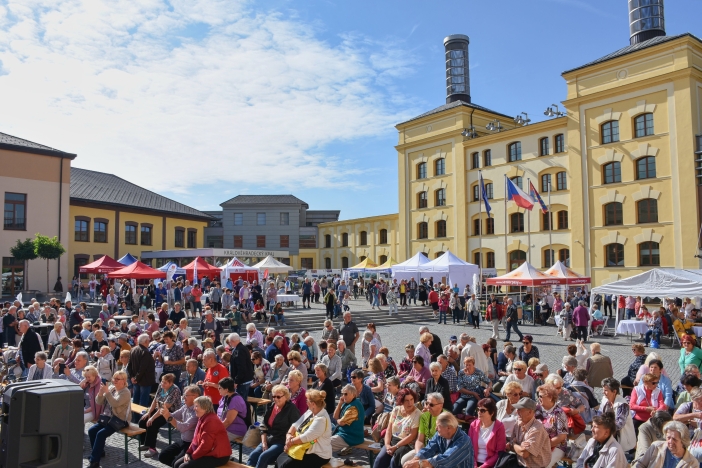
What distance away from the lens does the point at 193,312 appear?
24562 mm

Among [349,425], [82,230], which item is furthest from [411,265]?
[82,230]

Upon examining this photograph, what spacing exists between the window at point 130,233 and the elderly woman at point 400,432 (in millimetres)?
41550

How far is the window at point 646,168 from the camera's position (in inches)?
1235

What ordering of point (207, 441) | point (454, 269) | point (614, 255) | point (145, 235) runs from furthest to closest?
point (145, 235) → point (614, 255) → point (454, 269) → point (207, 441)

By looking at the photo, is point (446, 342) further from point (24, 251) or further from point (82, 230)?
point (82, 230)

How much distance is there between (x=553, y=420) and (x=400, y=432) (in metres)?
1.91

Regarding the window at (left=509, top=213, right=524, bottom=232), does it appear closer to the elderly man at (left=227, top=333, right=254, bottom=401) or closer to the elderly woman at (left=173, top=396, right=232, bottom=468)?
the elderly man at (left=227, top=333, right=254, bottom=401)

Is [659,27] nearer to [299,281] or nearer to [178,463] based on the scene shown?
[299,281]

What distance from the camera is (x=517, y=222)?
1499 inches

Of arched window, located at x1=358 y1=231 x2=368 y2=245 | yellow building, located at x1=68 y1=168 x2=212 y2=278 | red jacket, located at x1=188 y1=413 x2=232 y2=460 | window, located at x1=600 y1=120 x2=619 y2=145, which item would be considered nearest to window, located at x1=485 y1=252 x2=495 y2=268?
window, located at x1=600 y1=120 x2=619 y2=145

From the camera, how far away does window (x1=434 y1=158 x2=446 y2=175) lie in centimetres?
4247

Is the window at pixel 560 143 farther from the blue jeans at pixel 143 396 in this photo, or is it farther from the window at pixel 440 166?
the blue jeans at pixel 143 396

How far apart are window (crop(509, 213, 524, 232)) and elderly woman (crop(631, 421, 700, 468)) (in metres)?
33.0

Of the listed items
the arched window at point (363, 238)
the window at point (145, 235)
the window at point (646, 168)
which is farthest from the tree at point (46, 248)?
the window at point (646, 168)
